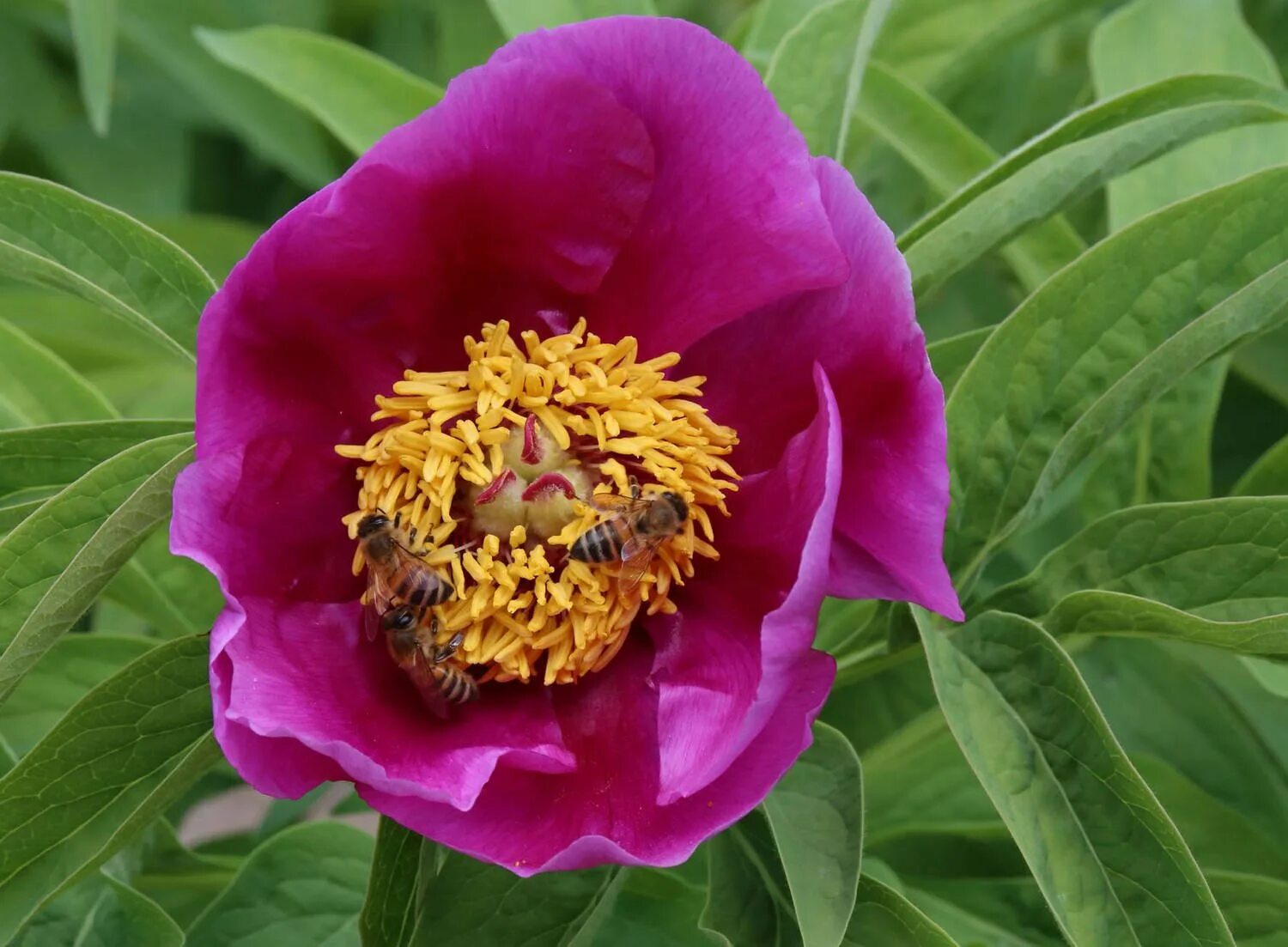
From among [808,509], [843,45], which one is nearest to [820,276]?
[808,509]

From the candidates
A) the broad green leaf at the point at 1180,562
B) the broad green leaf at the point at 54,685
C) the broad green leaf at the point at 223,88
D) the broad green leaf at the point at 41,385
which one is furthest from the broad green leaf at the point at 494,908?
the broad green leaf at the point at 223,88

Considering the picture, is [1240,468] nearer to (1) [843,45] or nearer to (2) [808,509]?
(1) [843,45]

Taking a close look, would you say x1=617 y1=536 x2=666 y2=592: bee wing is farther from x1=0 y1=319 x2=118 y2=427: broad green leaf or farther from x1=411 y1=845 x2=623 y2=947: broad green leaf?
x1=0 y1=319 x2=118 y2=427: broad green leaf

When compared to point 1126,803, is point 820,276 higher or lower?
higher

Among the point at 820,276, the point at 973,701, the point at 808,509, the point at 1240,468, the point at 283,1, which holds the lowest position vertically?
the point at 1240,468

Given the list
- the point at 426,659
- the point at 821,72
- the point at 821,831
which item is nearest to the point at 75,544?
the point at 426,659
